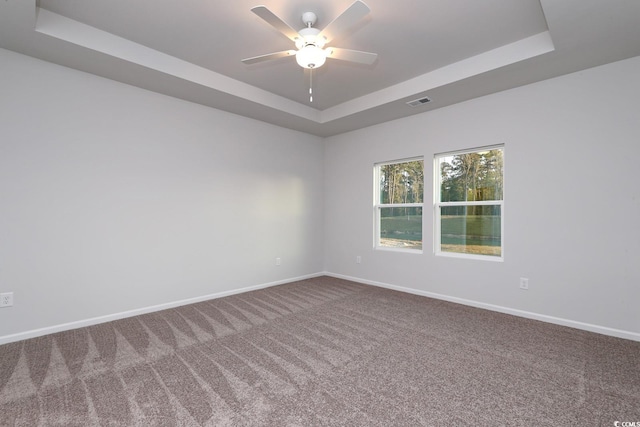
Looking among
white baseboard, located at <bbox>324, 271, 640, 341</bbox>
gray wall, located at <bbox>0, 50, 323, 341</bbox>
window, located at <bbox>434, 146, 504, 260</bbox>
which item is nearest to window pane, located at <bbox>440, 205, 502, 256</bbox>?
window, located at <bbox>434, 146, 504, 260</bbox>

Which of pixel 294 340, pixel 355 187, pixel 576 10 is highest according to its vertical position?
pixel 576 10

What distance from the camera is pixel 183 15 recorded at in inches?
98.3

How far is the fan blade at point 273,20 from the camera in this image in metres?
1.92

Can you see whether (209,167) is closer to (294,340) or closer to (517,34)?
(294,340)

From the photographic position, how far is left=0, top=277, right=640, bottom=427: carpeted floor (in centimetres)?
176

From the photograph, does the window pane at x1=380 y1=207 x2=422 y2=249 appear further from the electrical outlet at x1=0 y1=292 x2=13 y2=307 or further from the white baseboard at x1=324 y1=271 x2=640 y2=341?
the electrical outlet at x1=0 y1=292 x2=13 y2=307

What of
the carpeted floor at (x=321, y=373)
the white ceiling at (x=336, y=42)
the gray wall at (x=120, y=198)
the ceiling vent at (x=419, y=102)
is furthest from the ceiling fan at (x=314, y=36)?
the carpeted floor at (x=321, y=373)

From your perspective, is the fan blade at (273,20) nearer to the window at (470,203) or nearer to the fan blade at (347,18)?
the fan blade at (347,18)

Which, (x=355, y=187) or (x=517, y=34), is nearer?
(x=517, y=34)

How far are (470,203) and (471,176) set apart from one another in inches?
14.1

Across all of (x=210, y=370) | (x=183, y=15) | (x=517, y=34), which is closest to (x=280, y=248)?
(x=210, y=370)

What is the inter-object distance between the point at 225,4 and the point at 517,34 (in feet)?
8.52

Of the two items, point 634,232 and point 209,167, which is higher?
point 209,167

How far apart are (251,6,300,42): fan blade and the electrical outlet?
3262mm
